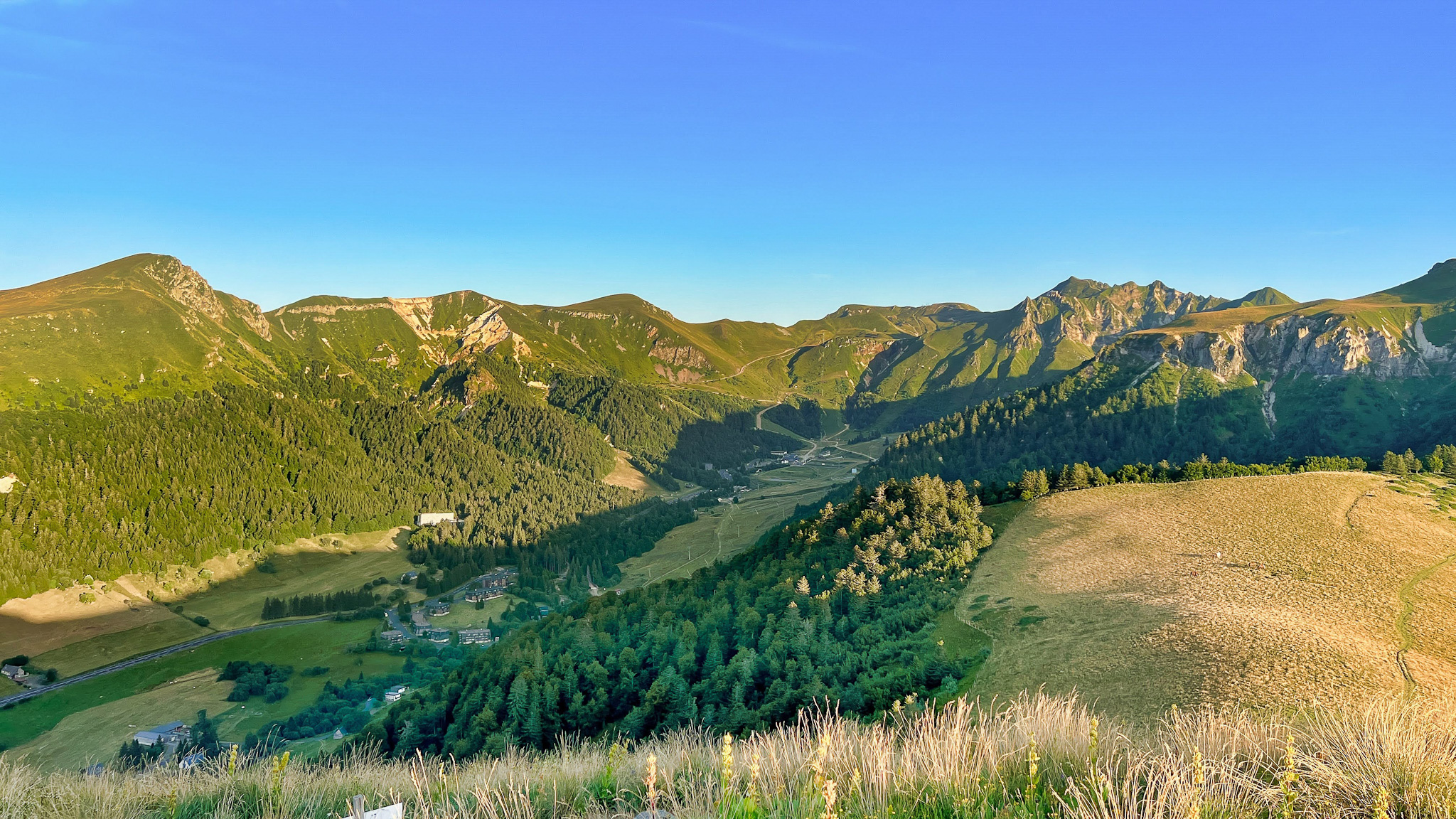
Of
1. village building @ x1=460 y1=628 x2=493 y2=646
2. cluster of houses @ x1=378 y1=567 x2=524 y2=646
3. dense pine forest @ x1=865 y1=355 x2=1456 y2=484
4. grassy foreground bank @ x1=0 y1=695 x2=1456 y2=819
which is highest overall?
grassy foreground bank @ x1=0 y1=695 x2=1456 y2=819

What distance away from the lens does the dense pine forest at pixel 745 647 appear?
102 feet

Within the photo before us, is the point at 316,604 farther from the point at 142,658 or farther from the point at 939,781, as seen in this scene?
the point at 939,781

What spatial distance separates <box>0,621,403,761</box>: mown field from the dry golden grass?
8371cm

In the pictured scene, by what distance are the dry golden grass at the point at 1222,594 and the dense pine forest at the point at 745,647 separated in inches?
140

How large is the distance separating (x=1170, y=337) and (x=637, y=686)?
206724mm

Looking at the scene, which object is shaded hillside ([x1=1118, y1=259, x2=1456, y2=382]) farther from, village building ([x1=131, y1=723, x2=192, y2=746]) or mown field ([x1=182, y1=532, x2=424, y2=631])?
village building ([x1=131, y1=723, x2=192, y2=746])

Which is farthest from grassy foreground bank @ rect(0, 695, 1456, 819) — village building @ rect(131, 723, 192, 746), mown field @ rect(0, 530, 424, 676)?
mown field @ rect(0, 530, 424, 676)

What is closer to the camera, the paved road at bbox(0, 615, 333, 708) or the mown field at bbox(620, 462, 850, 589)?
the paved road at bbox(0, 615, 333, 708)

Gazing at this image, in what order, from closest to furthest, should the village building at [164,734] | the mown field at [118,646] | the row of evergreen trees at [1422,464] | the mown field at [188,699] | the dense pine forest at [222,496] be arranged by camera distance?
the row of evergreen trees at [1422,464]
the village building at [164,734]
the mown field at [188,699]
the mown field at [118,646]
the dense pine forest at [222,496]

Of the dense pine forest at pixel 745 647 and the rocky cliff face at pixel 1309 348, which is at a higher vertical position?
the rocky cliff face at pixel 1309 348

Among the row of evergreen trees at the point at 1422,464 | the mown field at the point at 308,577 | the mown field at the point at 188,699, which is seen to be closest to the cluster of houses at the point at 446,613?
the mown field at the point at 188,699

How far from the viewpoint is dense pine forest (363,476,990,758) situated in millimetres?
31234

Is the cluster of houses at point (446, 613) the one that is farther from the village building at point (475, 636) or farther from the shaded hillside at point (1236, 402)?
the shaded hillside at point (1236, 402)

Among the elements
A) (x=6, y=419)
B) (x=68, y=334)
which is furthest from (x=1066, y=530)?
(x=68, y=334)
